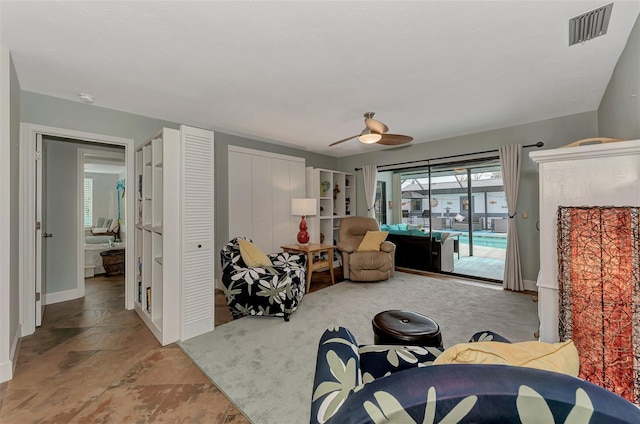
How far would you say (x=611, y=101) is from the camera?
8.59ft

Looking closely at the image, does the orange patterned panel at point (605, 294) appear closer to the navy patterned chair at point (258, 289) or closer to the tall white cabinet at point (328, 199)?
the navy patterned chair at point (258, 289)

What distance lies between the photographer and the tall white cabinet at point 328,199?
211 inches

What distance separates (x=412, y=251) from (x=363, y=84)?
3.65 metres

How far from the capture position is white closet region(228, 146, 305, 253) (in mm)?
4312

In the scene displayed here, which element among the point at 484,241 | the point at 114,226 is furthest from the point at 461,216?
the point at 114,226

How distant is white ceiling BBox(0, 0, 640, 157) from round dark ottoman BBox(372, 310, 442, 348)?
2.03m

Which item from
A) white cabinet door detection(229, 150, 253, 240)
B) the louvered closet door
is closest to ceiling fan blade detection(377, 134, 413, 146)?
the louvered closet door

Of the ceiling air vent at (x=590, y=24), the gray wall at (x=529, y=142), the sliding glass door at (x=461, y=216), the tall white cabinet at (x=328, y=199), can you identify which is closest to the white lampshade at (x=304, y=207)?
the tall white cabinet at (x=328, y=199)

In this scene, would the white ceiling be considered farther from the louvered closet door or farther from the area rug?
the area rug

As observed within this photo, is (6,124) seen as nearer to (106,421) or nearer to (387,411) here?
(106,421)

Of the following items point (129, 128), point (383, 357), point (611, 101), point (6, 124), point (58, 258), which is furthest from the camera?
point (58, 258)

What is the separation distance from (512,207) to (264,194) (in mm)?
3960

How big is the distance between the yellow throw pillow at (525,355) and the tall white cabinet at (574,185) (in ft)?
2.93

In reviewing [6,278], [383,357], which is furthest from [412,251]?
[6,278]
